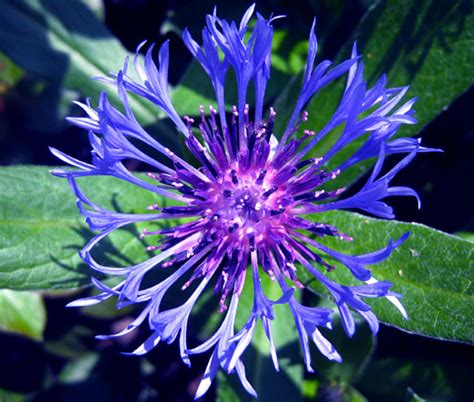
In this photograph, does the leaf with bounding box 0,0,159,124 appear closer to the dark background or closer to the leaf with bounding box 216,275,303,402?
the dark background

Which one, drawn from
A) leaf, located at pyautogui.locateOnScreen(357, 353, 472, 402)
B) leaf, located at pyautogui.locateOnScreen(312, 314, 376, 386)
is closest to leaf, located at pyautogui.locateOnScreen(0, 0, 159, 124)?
leaf, located at pyautogui.locateOnScreen(312, 314, 376, 386)

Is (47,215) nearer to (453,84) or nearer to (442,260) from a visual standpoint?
(442,260)

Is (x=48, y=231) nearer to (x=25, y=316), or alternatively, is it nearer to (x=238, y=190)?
(x=238, y=190)

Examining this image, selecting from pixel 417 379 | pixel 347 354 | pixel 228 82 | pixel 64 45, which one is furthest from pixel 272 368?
pixel 64 45

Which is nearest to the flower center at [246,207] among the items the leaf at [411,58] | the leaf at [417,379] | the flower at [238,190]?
the flower at [238,190]

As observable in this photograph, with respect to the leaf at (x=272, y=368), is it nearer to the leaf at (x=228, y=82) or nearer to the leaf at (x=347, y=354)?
the leaf at (x=347, y=354)
